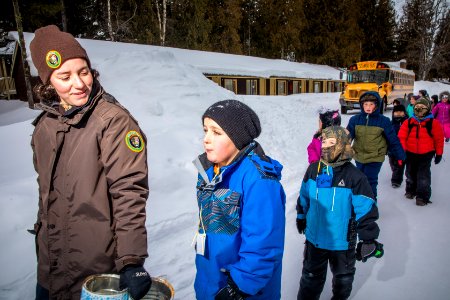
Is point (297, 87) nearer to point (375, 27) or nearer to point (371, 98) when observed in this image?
point (371, 98)

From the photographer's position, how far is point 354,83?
698 inches

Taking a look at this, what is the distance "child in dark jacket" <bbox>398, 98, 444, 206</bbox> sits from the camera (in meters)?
5.18

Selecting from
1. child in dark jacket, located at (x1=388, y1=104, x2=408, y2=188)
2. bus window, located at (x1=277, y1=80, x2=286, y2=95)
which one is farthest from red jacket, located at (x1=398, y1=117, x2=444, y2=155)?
bus window, located at (x1=277, y1=80, x2=286, y2=95)

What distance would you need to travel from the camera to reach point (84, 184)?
5.37ft

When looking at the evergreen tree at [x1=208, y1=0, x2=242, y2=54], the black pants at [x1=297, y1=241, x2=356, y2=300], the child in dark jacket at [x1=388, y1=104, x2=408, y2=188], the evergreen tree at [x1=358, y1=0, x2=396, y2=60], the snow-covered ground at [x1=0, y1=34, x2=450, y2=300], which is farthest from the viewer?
the evergreen tree at [x1=358, y1=0, x2=396, y2=60]

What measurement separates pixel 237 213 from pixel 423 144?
4.88 meters

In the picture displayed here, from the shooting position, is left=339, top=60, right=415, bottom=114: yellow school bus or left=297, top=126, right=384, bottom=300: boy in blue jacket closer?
left=297, top=126, right=384, bottom=300: boy in blue jacket

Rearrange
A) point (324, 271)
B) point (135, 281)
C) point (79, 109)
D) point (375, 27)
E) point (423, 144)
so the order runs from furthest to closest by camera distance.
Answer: point (375, 27)
point (423, 144)
point (324, 271)
point (79, 109)
point (135, 281)

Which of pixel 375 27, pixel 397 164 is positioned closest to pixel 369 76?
pixel 397 164

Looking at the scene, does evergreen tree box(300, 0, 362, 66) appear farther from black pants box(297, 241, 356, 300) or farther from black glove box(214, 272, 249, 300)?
black glove box(214, 272, 249, 300)

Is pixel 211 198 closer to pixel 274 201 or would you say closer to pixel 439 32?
pixel 274 201

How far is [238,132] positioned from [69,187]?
97 cm

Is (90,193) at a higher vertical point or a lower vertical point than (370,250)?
higher

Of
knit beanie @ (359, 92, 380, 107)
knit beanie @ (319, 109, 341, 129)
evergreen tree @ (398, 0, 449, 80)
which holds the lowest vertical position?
knit beanie @ (319, 109, 341, 129)
